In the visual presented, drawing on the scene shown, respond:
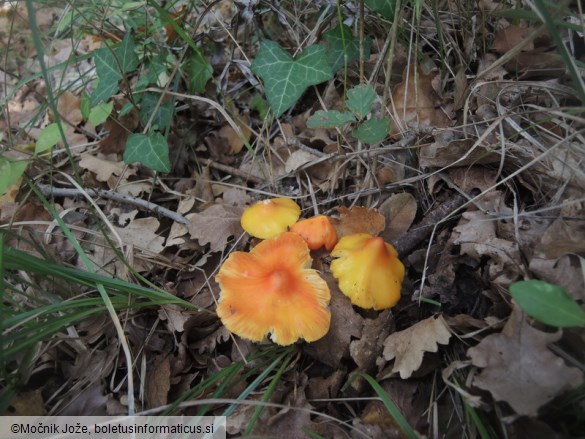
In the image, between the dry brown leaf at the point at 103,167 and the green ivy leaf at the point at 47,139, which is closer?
the green ivy leaf at the point at 47,139

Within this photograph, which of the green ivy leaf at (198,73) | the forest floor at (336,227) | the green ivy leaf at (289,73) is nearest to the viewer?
the forest floor at (336,227)

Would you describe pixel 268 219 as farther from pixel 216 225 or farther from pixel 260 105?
pixel 260 105

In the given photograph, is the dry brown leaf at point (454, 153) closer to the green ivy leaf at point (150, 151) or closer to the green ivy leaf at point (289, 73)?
the green ivy leaf at point (289, 73)

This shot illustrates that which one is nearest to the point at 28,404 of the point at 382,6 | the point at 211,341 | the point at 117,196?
the point at 211,341

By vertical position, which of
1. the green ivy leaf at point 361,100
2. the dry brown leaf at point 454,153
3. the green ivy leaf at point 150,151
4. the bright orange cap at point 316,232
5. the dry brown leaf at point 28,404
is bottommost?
the dry brown leaf at point 28,404

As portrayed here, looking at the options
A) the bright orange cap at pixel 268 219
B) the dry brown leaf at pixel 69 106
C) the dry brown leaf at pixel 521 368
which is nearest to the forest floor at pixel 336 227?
the dry brown leaf at pixel 521 368

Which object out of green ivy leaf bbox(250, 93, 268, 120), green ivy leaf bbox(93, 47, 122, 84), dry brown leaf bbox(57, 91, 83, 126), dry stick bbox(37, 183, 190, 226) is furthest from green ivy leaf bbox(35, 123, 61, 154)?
green ivy leaf bbox(250, 93, 268, 120)
